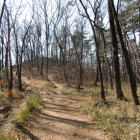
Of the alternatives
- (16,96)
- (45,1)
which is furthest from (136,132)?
(45,1)

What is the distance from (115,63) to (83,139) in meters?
5.88

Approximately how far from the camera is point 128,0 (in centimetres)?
1170

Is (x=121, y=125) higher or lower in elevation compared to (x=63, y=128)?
higher

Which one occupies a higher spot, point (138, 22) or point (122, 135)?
point (138, 22)

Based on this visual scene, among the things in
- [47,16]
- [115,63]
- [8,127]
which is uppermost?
[47,16]

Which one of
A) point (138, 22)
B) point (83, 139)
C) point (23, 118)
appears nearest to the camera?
point (83, 139)

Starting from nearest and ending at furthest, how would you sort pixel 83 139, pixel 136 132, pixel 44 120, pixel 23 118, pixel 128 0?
pixel 136 132 < pixel 83 139 < pixel 23 118 < pixel 44 120 < pixel 128 0

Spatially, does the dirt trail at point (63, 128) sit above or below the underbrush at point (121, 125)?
below

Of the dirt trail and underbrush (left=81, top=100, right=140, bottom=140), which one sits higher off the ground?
underbrush (left=81, top=100, right=140, bottom=140)

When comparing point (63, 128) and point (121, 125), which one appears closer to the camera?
point (121, 125)

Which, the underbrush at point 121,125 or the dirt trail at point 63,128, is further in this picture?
the dirt trail at point 63,128

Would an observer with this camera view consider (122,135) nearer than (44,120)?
Yes

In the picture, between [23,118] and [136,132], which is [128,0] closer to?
[136,132]

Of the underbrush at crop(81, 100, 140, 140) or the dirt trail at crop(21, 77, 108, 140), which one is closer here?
the underbrush at crop(81, 100, 140, 140)
